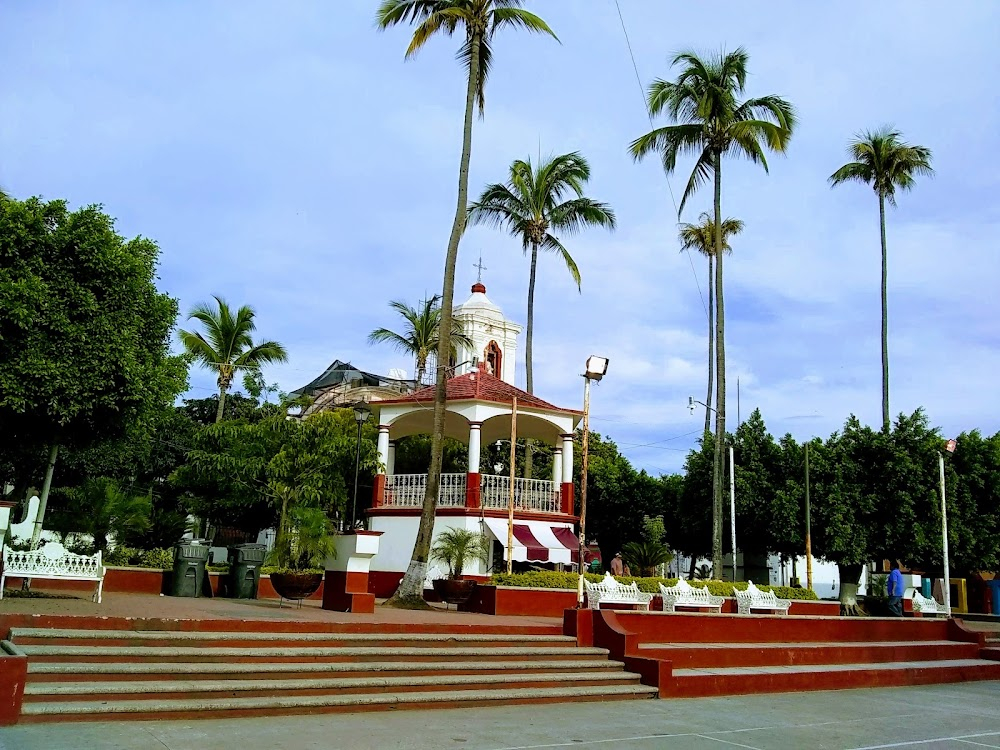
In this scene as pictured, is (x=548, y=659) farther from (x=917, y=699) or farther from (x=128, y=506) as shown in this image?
(x=128, y=506)

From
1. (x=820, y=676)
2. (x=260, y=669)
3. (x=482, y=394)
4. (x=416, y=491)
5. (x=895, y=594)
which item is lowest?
(x=820, y=676)

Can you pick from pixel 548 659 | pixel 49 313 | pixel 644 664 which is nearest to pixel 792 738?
pixel 644 664

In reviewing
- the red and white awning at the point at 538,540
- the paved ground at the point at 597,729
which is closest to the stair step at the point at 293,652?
the paved ground at the point at 597,729

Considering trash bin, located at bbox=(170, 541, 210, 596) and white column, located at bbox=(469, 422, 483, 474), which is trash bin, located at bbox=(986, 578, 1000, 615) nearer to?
white column, located at bbox=(469, 422, 483, 474)

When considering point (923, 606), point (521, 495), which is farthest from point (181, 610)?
point (923, 606)

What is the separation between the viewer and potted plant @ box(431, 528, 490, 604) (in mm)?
17516

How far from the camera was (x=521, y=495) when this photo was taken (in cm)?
2620

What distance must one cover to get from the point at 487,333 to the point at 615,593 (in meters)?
32.1

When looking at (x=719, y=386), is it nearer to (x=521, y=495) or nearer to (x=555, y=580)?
(x=521, y=495)

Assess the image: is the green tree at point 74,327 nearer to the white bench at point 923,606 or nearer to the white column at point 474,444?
the white column at point 474,444

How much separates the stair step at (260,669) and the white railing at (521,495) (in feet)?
46.3

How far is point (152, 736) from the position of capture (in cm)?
732

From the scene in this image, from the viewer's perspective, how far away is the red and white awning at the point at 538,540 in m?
24.4

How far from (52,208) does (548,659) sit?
1065cm
